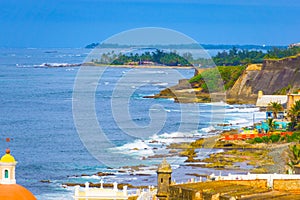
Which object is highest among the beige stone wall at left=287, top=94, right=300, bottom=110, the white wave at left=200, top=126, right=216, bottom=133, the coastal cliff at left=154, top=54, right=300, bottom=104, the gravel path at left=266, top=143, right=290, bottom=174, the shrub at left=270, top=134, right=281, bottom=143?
the coastal cliff at left=154, top=54, right=300, bottom=104

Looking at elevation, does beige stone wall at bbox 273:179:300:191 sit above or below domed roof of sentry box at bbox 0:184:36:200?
below

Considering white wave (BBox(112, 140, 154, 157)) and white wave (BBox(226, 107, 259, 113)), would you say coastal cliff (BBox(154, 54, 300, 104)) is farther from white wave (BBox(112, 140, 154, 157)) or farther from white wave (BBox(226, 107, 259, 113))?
white wave (BBox(112, 140, 154, 157))

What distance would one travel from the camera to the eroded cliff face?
163m

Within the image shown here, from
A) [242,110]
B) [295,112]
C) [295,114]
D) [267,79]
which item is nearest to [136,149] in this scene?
[295,114]

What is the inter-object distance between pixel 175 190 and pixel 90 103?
331 ft

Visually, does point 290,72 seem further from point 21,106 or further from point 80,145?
point 80,145

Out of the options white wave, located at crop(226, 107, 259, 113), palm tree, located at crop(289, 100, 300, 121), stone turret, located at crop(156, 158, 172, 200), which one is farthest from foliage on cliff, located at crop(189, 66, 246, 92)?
stone turret, located at crop(156, 158, 172, 200)

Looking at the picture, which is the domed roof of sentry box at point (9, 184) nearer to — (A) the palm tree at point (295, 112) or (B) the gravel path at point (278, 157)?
(B) the gravel path at point (278, 157)

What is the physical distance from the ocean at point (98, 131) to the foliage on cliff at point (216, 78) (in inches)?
334

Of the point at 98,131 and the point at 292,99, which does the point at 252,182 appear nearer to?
the point at 98,131

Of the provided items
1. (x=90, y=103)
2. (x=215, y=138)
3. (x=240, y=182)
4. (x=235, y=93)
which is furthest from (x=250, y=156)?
(x=235, y=93)

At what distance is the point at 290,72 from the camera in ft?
546

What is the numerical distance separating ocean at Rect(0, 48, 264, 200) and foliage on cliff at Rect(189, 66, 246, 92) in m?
8.48

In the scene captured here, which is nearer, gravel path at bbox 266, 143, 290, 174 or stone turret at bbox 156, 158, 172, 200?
stone turret at bbox 156, 158, 172, 200
